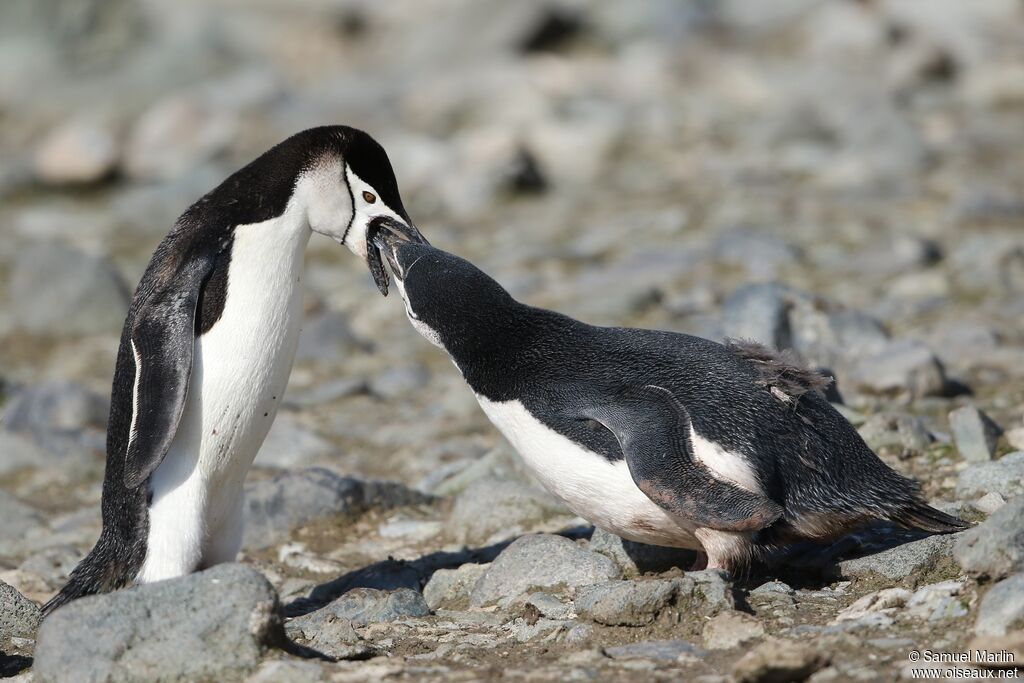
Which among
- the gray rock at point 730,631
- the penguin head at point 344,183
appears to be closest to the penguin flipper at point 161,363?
the penguin head at point 344,183

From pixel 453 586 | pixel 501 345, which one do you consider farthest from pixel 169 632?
pixel 501 345

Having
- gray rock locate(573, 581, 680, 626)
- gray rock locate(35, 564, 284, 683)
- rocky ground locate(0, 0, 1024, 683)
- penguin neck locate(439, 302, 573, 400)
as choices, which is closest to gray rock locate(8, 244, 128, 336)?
rocky ground locate(0, 0, 1024, 683)

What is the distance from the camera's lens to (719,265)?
8.91 m

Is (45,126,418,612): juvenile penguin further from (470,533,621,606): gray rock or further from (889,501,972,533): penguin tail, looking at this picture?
(889,501,972,533): penguin tail

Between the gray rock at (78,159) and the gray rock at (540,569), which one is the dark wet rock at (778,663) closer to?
the gray rock at (540,569)

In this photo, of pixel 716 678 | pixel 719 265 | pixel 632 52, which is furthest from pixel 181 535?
pixel 632 52

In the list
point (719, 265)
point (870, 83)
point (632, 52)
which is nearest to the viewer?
point (719, 265)

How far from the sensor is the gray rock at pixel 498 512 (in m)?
5.42

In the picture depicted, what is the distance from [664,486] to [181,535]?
1.66 meters

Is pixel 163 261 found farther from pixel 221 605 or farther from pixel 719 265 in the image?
pixel 719 265

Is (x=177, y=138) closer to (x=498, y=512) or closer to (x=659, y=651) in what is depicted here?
(x=498, y=512)

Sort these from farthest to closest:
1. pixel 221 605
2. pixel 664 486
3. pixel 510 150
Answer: pixel 510 150
pixel 664 486
pixel 221 605

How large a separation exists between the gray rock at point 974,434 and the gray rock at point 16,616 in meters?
3.42

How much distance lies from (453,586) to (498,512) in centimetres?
73
